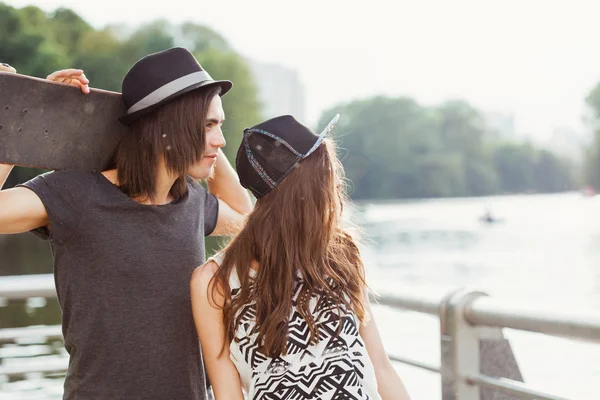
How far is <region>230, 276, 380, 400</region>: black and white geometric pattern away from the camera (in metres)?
1.74

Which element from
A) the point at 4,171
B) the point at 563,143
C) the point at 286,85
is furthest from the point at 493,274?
the point at 563,143

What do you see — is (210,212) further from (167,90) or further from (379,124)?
(379,124)

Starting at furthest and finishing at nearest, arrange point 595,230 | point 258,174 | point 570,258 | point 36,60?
1. point 595,230
2. point 570,258
3. point 36,60
4. point 258,174

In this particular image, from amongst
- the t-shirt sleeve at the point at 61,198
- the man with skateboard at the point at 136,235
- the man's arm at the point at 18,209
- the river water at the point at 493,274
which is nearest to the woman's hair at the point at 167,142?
the man with skateboard at the point at 136,235

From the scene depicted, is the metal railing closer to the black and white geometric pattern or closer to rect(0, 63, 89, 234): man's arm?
the black and white geometric pattern

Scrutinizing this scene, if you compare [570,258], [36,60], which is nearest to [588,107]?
[570,258]

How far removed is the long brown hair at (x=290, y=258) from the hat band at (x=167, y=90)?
360 mm

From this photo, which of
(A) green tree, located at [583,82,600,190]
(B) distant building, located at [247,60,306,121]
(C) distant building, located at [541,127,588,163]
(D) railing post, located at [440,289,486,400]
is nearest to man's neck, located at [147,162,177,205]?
(D) railing post, located at [440,289,486,400]

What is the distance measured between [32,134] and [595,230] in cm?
6057

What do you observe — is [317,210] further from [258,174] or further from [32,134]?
[32,134]

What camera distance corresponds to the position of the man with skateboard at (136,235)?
1.90m

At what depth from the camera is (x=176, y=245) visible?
201 centimetres

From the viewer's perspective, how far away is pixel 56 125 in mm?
1982

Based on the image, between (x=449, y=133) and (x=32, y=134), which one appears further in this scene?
(x=449, y=133)
